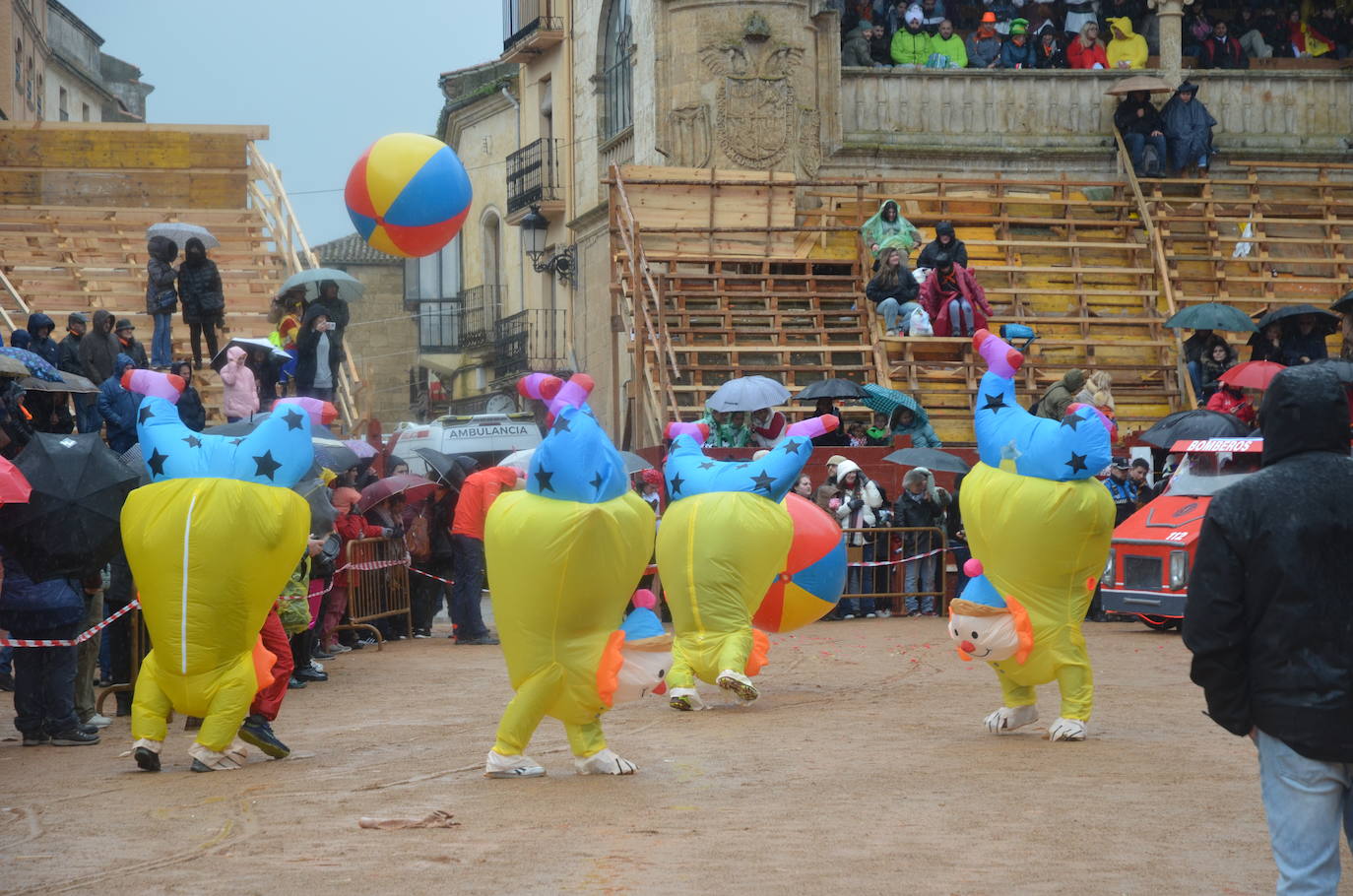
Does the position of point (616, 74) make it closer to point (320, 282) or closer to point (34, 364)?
point (320, 282)

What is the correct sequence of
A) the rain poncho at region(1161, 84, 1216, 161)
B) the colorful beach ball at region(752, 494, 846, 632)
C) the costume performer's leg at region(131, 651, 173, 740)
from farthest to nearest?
the rain poncho at region(1161, 84, 1216, 161), the colorful beach ball at region(752, 494, 846, 632), the costume performer's leg at region(131, 651, 173, 740)

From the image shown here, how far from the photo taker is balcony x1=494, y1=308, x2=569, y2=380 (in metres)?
37.3

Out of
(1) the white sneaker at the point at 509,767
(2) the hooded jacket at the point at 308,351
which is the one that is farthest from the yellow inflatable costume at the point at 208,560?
(2) the hooded jacket at the point at 308,351

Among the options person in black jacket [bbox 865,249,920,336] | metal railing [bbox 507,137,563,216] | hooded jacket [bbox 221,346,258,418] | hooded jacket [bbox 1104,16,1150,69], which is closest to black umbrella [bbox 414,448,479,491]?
hooded jacket [bbox 221,346,258,418]

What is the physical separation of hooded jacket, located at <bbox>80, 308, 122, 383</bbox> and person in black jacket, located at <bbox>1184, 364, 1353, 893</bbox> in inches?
499

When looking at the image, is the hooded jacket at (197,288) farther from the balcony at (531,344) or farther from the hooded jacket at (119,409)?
the balcony at (531,344)

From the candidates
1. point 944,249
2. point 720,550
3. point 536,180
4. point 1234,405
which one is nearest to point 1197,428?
point 1234,405

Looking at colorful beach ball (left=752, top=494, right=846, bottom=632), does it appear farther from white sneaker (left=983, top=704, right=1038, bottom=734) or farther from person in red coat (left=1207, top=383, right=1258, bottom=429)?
person in red coat (left=1207, top=383, right=1258, bottom=429)

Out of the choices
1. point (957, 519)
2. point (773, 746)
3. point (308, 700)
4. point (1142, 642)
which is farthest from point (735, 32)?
point (773, 746)

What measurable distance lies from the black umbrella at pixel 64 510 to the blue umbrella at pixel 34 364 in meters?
2.54

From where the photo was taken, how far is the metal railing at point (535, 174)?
35.9 metres

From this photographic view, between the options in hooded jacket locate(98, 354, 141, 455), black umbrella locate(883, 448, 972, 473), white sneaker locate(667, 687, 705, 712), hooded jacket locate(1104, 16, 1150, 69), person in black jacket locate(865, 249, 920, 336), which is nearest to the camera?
white sneaker locate(667, 687, 705, 712)

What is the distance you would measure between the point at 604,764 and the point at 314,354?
9.90 meters

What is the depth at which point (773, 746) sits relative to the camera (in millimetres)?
9773
